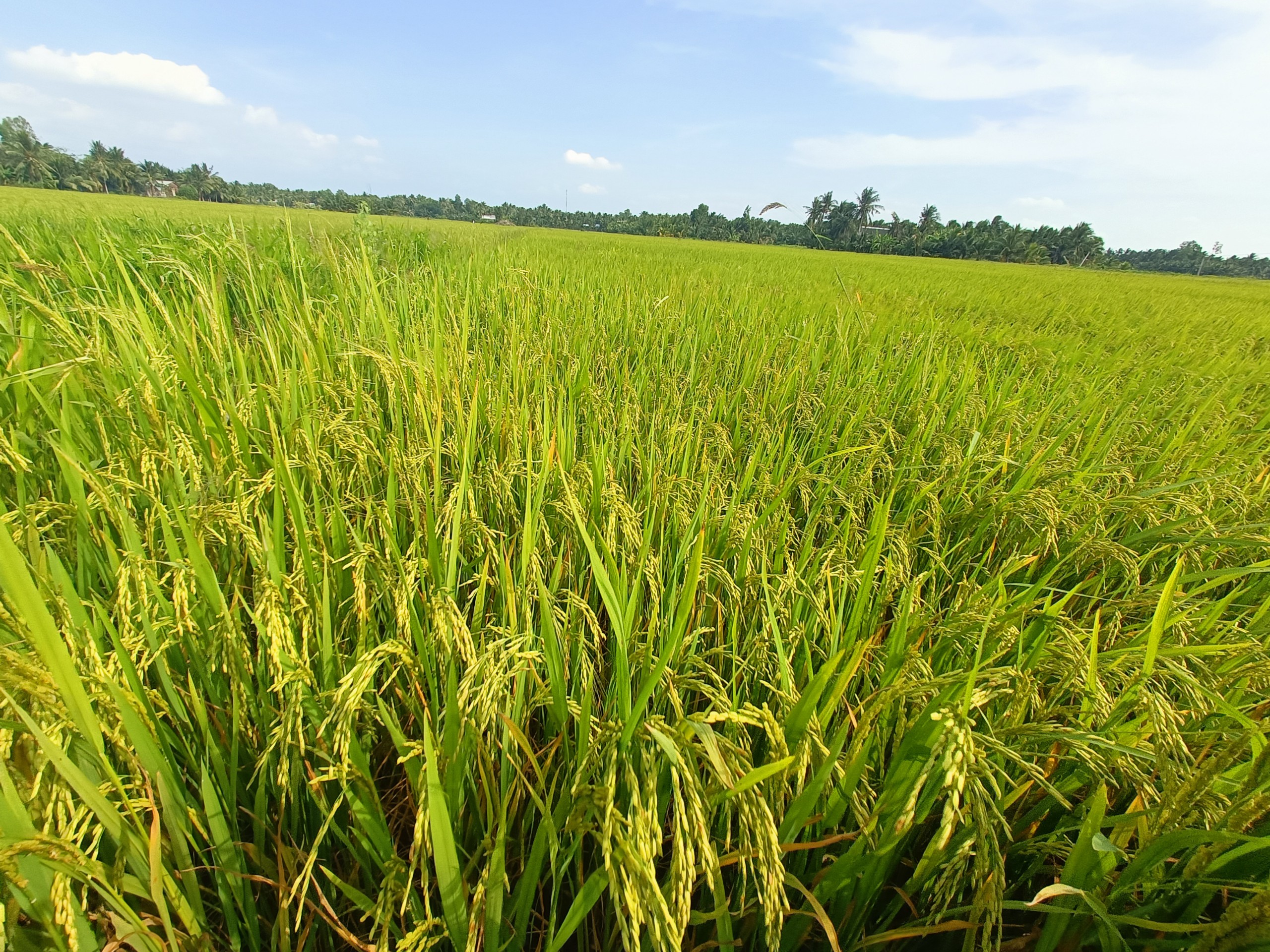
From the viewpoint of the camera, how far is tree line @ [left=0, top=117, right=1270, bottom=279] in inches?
1512

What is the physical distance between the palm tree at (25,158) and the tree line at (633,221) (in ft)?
0.31

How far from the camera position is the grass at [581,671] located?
554 mm

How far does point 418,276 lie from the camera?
11.4ft

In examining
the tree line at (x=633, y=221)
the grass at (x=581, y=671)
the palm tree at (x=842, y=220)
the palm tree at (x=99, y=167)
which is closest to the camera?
the grass at (x=581, y=671)

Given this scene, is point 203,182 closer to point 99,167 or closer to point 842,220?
point 99,167

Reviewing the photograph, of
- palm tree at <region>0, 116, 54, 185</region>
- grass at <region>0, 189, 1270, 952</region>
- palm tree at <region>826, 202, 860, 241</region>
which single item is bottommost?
grass at <region>0, 189, 1270, 952</region>

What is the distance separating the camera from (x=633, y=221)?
57531 millimetres

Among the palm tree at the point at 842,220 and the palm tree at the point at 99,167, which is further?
the palm tree at the point at 99,167

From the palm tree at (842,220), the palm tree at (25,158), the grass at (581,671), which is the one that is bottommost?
the grass at (581,671)

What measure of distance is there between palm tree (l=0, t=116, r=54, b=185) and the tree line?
96 millimetres

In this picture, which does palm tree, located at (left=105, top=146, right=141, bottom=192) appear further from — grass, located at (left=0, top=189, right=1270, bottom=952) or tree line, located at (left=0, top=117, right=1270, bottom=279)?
grass, located at (left=0, top=189, right=1270, bottom=952)

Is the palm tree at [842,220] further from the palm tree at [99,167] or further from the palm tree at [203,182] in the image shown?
the palm tree at [99,167]

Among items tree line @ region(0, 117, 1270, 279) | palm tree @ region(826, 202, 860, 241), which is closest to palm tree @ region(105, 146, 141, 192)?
tree line @ region(0, 117, 1270, 279)

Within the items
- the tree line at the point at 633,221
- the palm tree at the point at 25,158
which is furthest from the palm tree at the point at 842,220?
the palm tree at the point at 25,158
